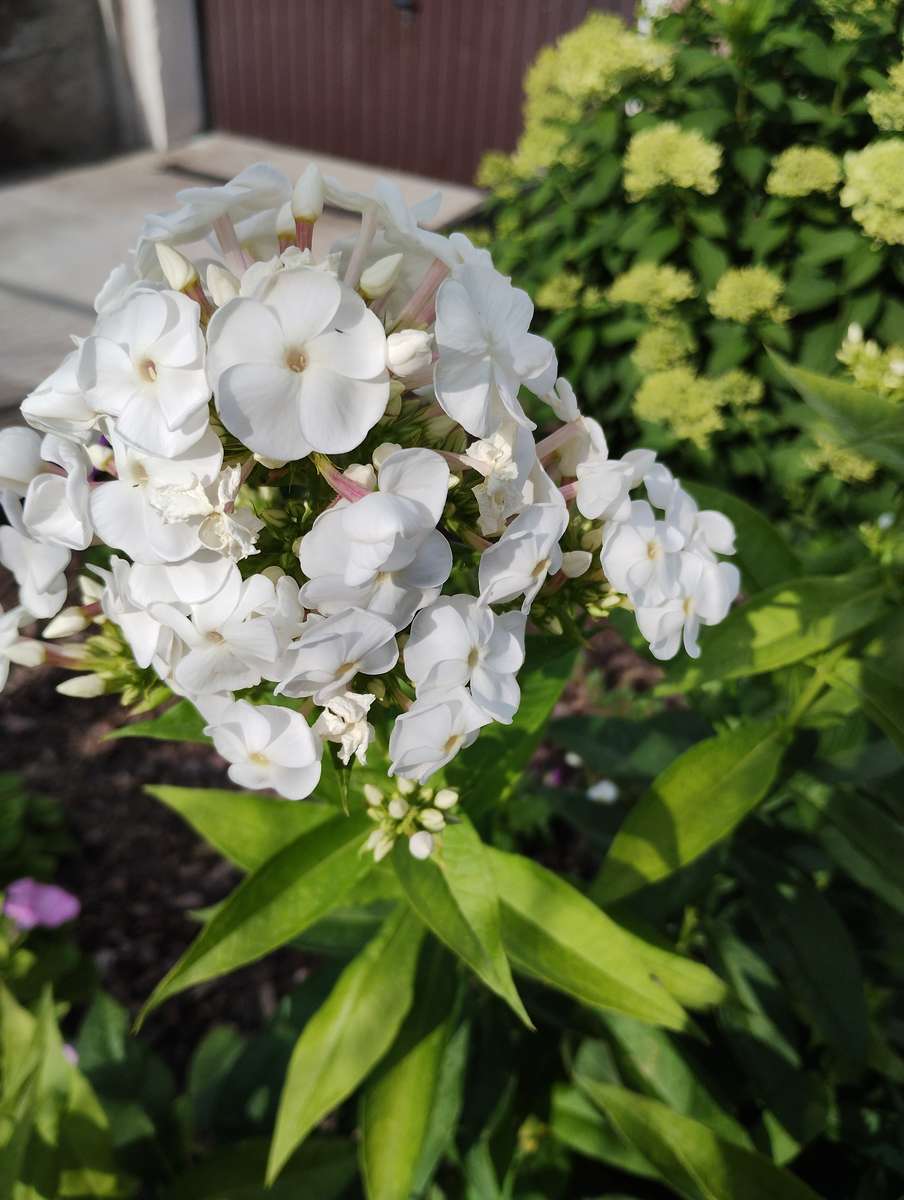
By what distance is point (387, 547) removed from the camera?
0.78m

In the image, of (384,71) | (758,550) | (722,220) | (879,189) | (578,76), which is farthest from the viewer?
(384,71)

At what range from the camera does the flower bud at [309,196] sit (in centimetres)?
88

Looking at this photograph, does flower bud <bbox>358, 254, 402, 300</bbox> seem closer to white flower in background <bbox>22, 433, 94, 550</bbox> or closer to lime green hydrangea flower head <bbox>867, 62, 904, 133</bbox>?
white flower in background <bbox>22, 433, 94, 550</bbox>

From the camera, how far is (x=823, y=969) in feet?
4.89

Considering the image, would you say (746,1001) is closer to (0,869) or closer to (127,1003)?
(127,1003)

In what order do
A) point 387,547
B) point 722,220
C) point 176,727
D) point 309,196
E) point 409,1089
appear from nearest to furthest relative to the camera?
point 387,547
point 309,196
point 176,727
point 409,1089
point 722,220

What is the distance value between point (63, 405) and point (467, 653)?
1.39 feet

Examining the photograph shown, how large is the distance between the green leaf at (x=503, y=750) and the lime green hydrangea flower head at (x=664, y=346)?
1.74 meters

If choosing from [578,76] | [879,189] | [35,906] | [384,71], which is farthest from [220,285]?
[384,71]

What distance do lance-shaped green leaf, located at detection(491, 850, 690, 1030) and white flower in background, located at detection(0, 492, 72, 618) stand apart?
644mm

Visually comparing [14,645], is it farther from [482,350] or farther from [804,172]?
[804,172]

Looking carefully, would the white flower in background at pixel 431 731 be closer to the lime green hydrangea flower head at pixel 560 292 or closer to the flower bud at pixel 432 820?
the flower bud at pixel 432 820

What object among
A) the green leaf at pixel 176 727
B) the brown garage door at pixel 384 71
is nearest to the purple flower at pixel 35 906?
the green leaf at pixel 176 727

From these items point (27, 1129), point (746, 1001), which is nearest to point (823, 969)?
point (746, 1001)
